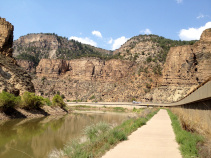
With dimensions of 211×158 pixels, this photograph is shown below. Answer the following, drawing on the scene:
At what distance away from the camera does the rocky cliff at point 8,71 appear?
34.0 metres

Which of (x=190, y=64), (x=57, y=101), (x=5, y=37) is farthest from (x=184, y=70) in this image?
(x=5, y=37)

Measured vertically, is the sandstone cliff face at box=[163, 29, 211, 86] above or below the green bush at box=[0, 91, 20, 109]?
above

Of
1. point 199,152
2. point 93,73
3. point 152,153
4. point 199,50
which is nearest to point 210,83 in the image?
point 199,152

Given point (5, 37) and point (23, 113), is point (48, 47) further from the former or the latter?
point (23, 113)

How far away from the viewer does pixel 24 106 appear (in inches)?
1320

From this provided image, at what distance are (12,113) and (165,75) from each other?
5622 cm

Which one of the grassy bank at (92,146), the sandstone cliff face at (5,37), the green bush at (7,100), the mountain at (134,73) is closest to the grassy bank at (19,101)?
the green bush at (7,100)

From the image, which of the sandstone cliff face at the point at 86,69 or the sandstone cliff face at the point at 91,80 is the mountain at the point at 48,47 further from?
the sandstone cliff face at the point at 91,80

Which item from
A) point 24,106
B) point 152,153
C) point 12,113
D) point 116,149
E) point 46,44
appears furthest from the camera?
point 46,44

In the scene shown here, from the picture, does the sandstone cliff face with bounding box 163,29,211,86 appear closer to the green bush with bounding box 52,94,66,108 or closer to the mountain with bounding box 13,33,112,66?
the green bush with bounding box 52,94,66,108

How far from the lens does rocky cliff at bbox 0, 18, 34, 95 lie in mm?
33963

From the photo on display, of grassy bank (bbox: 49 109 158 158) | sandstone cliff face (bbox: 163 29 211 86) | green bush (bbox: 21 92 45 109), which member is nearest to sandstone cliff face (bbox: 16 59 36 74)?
sandstone cliff face (bbox: 163 29 211 86)

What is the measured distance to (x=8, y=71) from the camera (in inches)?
1414

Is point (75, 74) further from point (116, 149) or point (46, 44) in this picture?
point (116, 149)
